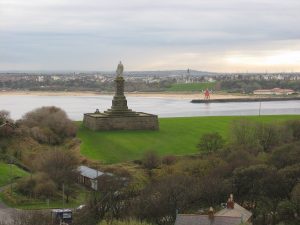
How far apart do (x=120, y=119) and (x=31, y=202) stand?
22.1 m

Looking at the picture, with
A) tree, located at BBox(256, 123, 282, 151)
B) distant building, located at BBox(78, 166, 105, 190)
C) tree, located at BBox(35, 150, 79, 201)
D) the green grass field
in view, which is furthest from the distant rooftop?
the green grass field

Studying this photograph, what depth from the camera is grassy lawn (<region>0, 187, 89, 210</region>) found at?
26281 millimetres

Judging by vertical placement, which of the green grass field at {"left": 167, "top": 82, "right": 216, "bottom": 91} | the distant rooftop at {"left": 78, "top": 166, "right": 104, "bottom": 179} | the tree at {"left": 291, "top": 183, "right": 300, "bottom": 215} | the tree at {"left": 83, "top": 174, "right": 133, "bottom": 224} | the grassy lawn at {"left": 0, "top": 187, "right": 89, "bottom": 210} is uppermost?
the tree at {"left": 291, "top": 183, "right": 300, "bottom": 215}

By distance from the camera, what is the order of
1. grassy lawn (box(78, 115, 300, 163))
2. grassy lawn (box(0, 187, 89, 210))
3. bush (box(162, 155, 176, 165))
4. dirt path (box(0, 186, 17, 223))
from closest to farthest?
dirt path (box(0, 186, 17, 223)) → grassy lawn (box(0, 187, 89, 210)) → bush (box(162, 155, 176, 165)) → grassy lawn (box(78, 115, 300, 163))

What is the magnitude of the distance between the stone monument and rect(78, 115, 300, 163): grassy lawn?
2.74ft

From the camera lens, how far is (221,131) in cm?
5134

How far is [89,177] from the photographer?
3094 centimetres

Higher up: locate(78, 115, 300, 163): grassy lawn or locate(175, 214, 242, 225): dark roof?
locate(175, 214, 242, 225): dark roof

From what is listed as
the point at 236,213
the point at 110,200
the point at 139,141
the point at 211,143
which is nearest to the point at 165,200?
the point at 110,200

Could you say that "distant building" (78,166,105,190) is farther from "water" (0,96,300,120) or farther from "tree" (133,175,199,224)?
"water" (0,96,300,120)

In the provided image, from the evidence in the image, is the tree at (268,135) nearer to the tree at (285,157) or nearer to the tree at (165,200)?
the tree at (285,157)

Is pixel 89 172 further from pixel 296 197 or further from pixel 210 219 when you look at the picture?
pixel 210 219

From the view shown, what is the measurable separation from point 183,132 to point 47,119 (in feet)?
39.5

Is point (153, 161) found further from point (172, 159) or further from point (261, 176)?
point (261, 176)
